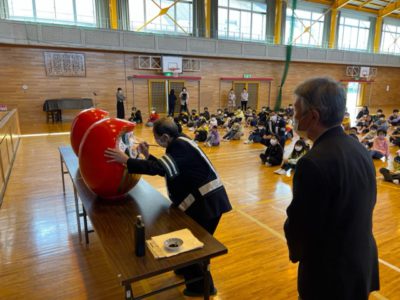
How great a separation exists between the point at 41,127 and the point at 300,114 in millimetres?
13445

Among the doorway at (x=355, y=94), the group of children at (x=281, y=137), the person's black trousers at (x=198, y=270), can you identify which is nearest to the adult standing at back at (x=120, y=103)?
the group of children at (x=281, y=137)

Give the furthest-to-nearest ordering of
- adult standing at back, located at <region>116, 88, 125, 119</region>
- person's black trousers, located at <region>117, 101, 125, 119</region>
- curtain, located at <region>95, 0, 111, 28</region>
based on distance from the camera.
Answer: curtain, located at <region>95, 0, 111, 28</region> < person's black trousers, located at <region>117, 101, 125, 119</region> < adult standing at back, located at <region>116, 88, 125, 119</region>

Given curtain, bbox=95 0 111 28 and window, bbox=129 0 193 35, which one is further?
window, bbox=129 0 193 35

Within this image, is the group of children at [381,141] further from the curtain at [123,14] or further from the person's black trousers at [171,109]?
the curtain at [123,14]

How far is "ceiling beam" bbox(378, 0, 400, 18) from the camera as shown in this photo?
76.9ft

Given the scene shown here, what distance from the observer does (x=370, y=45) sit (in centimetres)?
2505

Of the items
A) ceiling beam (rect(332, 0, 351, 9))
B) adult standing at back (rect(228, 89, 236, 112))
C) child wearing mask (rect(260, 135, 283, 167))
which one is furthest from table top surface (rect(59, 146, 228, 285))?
ceiling beam (rect(332, 0, 351, 9))

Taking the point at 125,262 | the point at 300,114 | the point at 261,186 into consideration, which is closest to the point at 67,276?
the point at 125,262

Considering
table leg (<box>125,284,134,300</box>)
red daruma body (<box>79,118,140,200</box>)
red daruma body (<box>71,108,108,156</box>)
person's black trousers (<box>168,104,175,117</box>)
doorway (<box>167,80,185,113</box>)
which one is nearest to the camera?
table leg (<box>125,284,134,300</box>)

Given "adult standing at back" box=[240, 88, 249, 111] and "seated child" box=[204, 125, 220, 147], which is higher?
"adult standing at back" box=[240, 88, 249, 111]

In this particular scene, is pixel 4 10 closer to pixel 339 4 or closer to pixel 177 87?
pixel 177 87

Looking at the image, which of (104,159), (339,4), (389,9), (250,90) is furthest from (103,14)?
(389,9)

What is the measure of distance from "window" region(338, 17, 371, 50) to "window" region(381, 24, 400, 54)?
2008mm

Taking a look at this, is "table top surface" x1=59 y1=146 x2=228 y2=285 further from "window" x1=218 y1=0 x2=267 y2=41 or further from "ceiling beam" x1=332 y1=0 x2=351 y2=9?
"ceiling beam" x1=332 y1=0 x2=351 y2=9
